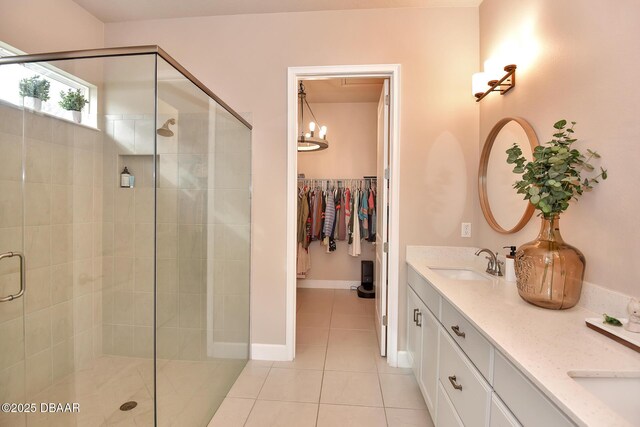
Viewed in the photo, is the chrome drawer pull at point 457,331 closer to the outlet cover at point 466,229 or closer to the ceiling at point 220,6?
the outlet cover at point 466,229

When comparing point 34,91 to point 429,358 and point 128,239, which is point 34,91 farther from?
point 429,358

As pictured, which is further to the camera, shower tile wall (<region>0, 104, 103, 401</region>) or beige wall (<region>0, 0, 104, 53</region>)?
beige wall (<region>0, 0, 104, 53</region>)

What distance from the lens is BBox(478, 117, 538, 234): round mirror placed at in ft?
5.24

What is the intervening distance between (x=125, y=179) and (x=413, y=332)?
7.14 ft

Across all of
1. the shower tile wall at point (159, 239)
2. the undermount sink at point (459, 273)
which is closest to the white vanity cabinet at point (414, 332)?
the undermount sink at point (459, 273)

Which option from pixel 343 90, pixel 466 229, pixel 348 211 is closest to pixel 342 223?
pixel 348 211

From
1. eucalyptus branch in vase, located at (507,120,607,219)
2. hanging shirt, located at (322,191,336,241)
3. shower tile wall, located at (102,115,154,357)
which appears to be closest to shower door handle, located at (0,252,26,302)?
shower tile wall, located at (102,115,154,357)

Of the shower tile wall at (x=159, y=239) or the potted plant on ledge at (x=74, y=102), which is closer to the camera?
the shower tile wall at (x=159, y=239)

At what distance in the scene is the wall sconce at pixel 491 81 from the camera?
175 cm

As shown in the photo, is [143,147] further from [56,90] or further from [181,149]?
[56,90]

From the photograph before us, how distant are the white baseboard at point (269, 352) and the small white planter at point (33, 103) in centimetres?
216

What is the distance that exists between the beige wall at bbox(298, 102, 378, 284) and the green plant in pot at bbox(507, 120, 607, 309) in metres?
3.11

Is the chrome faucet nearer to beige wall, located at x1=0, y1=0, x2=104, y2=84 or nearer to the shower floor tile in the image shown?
the shower floor tile

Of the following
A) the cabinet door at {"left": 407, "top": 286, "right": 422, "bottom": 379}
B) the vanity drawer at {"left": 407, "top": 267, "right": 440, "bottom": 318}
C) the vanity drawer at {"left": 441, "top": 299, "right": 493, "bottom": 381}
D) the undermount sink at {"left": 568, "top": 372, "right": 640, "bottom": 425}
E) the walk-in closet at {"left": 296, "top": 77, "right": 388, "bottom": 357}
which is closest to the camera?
the undermount sink at {"left": 568, "top": 372, "right": 640, "bottom": 425}
